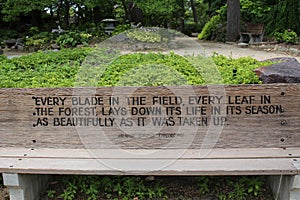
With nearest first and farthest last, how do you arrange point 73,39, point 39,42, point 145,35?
point 145,35
point 73,39
point 39,42

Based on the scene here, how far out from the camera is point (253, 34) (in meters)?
13.4

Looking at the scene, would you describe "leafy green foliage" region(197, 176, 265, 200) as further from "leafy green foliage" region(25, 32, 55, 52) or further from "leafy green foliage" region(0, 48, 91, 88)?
"leafy green foliage" region(25, 32, 55, 52)

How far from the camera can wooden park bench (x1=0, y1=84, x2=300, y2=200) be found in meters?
2.59

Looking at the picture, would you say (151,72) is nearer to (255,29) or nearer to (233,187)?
(233,187)

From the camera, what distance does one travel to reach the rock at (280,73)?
2.84 meters

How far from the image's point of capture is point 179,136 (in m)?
2.70

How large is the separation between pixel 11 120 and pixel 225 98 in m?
1.69

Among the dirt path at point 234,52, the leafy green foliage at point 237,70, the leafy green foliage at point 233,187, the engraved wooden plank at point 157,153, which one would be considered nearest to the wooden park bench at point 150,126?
the engraved wooden plank at point 157,153

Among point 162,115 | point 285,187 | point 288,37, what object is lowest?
point 285,187

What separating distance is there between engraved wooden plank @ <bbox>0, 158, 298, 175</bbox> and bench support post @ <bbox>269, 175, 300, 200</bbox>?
0.46 ft

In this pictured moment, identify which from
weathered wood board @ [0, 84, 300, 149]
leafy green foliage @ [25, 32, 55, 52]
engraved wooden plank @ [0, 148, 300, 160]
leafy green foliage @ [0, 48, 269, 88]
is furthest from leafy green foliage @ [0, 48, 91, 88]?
leafy green foliage @ [25, 32, 55, 52]

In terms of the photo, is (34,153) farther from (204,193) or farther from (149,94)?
(204,193)

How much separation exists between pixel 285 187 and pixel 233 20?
39.6 feet

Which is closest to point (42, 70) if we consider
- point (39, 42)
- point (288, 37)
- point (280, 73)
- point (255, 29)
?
point (280, 73)
